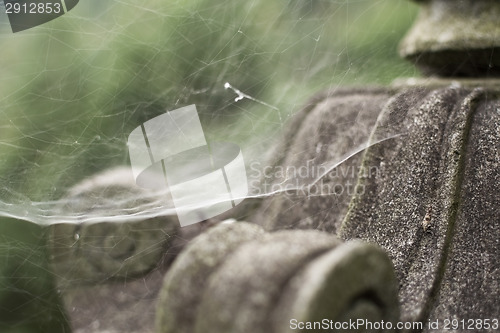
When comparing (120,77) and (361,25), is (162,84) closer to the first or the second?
(120,77)

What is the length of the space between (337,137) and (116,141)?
1.88ft

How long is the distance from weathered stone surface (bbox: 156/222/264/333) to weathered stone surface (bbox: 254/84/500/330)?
398mm

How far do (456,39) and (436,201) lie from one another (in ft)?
1.38

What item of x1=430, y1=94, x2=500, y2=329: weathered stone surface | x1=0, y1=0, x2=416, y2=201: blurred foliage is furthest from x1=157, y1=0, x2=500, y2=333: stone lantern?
x1=0, y1=0, x2=416, y2=201: blurred foliage

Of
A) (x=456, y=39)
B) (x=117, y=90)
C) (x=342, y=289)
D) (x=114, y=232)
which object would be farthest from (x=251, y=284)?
(x=456, y=39)

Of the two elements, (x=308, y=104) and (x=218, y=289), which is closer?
(x=218, y=289)

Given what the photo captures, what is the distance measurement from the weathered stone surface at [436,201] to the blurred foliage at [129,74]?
222 millimetres

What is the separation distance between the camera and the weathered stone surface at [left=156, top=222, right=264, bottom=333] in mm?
1004

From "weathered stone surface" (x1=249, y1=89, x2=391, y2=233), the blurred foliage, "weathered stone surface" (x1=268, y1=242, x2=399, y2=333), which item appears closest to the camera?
"weathered stone surface" (x1=268, y1=242, x2=399, y2=333)

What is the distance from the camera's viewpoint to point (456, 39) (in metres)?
1.50

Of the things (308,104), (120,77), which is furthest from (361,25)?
(120,77)

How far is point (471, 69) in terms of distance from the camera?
4.96ft

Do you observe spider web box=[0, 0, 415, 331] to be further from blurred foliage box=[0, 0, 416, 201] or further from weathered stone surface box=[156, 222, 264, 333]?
weathered stone surface box=[156, 222, 264, 333]

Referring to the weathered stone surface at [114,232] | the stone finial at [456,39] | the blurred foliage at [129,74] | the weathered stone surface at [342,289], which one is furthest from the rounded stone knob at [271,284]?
the stone finial at [456,39]
